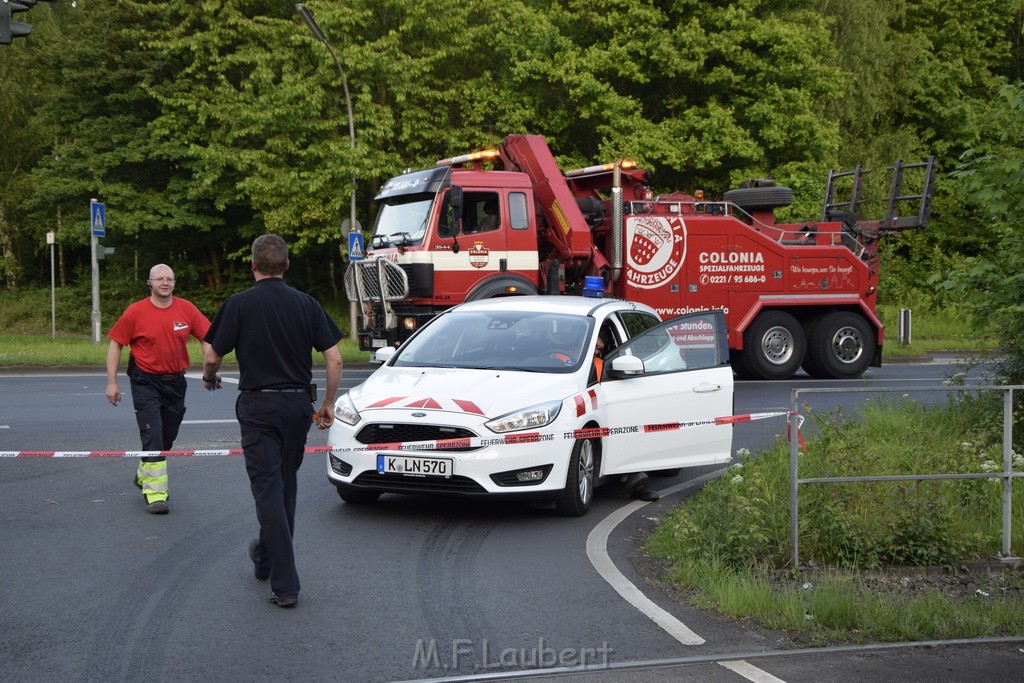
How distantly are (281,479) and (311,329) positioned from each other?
2.60ft

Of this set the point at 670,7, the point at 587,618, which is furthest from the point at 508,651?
the point at 670,7

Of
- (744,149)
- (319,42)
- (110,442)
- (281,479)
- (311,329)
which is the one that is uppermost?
(319,42)

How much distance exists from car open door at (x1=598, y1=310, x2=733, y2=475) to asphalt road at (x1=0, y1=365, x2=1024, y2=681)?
0.44m

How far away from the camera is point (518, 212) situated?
18016 millimetres

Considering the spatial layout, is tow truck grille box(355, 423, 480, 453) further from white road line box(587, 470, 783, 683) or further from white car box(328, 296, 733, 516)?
white road line box(587, 470, 783, 683)

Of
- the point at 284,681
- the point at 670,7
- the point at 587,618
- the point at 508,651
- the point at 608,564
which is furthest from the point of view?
the point at 670,7

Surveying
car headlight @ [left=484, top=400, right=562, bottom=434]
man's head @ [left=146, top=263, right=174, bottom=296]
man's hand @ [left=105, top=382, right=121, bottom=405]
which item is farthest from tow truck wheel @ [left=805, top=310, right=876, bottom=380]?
man's hand @ [left=105, top=382, right=121, bottom=405]

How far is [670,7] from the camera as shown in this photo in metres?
33.5

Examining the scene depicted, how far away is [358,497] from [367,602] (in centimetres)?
279

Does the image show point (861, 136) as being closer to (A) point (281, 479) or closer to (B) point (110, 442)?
(B) point (110, 442)

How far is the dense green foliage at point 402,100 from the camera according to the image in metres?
31.9

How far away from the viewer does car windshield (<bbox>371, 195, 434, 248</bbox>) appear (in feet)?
58.0

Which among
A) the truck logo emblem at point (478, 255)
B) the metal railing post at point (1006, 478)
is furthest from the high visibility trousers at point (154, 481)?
the truck logo emblem at point (478, 255)

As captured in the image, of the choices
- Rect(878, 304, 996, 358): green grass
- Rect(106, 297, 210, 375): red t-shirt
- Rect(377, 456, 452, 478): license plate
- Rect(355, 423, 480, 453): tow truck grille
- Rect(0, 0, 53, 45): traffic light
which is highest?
Rect(0, 0, 53, 45): traffic light
